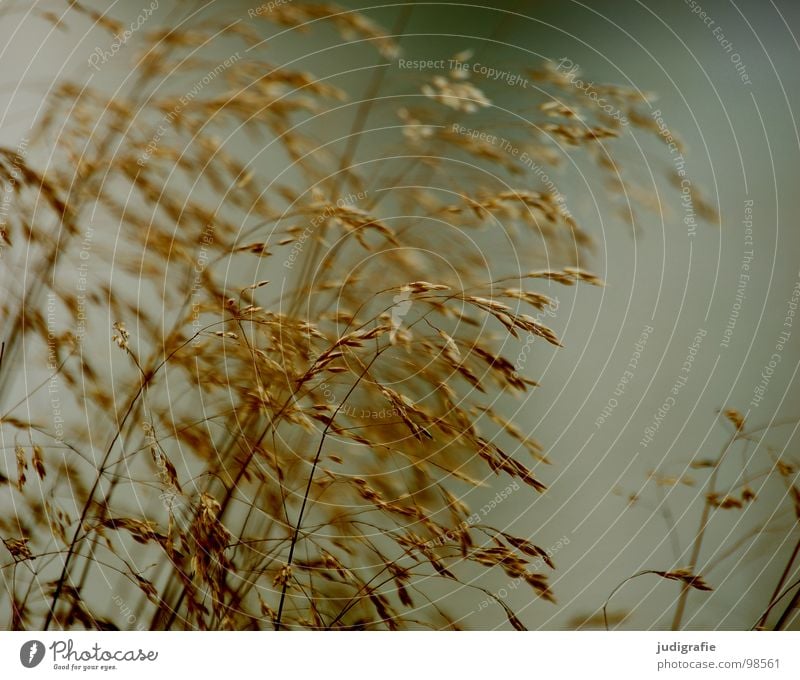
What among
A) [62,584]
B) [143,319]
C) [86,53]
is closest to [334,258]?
[143,319]

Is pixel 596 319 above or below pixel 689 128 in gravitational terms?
below

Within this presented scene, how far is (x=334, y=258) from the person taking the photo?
0.85 metres

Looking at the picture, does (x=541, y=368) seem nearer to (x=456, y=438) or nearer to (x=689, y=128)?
(x=456, y=438)

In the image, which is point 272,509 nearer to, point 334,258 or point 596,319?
point 334,258

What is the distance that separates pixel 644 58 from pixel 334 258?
43 cm

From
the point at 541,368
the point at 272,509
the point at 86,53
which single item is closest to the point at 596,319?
the point at 541,368

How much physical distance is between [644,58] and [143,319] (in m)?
0.65

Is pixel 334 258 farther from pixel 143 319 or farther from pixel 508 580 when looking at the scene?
pixel 508 580

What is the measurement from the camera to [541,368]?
86 centimetres

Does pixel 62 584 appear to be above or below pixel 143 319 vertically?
below

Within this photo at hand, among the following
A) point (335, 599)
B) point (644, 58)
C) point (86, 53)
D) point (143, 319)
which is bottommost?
point (335, 599)

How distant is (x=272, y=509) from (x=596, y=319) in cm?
43

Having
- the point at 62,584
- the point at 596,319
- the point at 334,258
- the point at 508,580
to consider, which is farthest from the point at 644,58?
the point at 62,584
